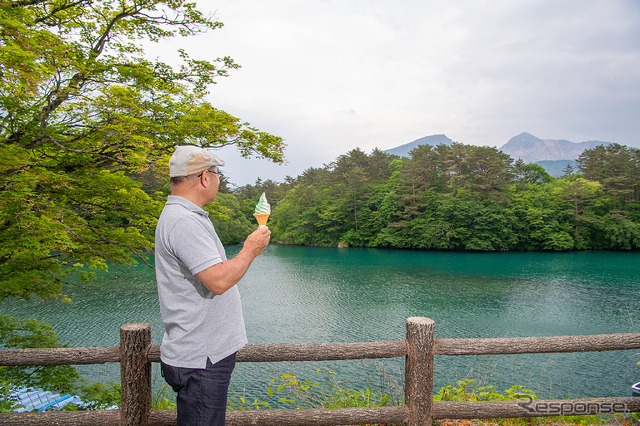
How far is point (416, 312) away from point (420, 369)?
1363cm

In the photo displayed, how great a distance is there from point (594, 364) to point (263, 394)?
8842mm

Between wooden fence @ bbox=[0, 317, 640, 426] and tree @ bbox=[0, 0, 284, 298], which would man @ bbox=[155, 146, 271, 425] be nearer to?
wooden fence @ bbox=[0, 317, 640, 426]

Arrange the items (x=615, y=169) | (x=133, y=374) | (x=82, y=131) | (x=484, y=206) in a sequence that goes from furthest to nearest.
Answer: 1. (x=484, y=206)
2. (x=615, y=169)
3. (x=82, y=131)
4. (x=133, y=374)

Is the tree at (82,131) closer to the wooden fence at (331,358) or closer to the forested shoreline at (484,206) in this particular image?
the wooden fence at (331,358)

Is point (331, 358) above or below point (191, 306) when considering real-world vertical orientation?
below

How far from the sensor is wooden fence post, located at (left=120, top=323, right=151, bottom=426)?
7.25 ft

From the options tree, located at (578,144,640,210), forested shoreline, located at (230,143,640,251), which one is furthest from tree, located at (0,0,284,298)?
tree, located at (578,144,640,210)

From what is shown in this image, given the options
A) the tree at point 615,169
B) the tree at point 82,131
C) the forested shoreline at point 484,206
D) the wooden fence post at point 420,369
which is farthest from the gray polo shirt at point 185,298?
the tree at point 615,169

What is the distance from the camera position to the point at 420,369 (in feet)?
7.68

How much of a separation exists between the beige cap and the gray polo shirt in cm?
11

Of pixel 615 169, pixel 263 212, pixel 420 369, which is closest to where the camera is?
pixel 263 212

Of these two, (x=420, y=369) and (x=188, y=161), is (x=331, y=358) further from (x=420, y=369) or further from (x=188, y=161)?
(x=188, y=161)

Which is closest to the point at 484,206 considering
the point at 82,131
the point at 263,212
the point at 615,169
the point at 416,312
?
the point at 615,169

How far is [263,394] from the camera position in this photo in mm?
8297
